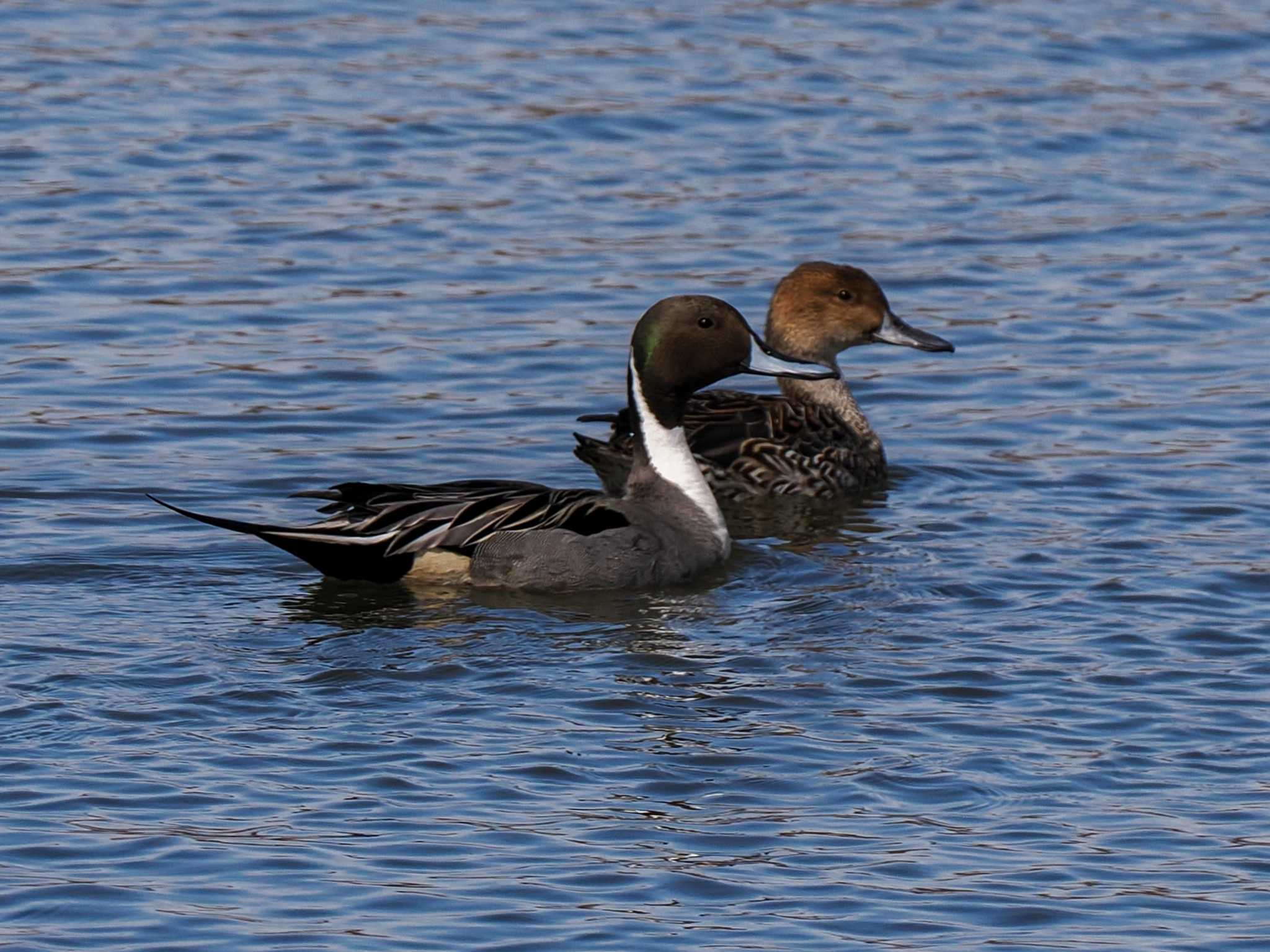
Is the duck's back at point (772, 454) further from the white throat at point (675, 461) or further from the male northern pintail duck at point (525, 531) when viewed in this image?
the male northern pintail duck at point (525, 531)

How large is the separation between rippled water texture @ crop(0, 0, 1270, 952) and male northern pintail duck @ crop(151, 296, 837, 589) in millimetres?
158

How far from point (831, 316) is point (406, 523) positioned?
11.5ft

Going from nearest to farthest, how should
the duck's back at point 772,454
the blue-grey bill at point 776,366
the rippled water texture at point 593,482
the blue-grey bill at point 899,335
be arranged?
the rippled water texture at point 593,482 → the blue-grey bill at point 776,366 → the duck's back at point 772,454 → the blue-grey bill at point 899,335

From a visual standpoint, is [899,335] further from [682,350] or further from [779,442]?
[682,350]

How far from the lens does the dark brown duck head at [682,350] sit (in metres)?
10.6

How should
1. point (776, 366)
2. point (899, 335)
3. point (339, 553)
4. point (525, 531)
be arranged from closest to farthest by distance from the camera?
1. point (339, 553)
2. point (525, 531)
3. point (776, 366)
4. point (899, 335)

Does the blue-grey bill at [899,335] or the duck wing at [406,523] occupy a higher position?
the blue-grey bill at [899,335]

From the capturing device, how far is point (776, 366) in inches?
429

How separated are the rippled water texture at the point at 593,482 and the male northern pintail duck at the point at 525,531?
0.16 meters

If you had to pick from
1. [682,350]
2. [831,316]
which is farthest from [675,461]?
[831,316]

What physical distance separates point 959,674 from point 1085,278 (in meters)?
6.67

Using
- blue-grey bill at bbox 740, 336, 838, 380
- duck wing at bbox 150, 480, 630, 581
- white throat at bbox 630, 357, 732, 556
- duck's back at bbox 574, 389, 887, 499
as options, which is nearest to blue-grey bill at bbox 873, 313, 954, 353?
duck's back at bbox 574, 389, 887, 499

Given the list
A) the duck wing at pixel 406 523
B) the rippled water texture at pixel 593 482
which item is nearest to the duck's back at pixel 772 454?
the rippled water texture at pixel 593 482

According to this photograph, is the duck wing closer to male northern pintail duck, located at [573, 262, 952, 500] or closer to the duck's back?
male northern pintail duck, located at [573, 262, 952, 500]
